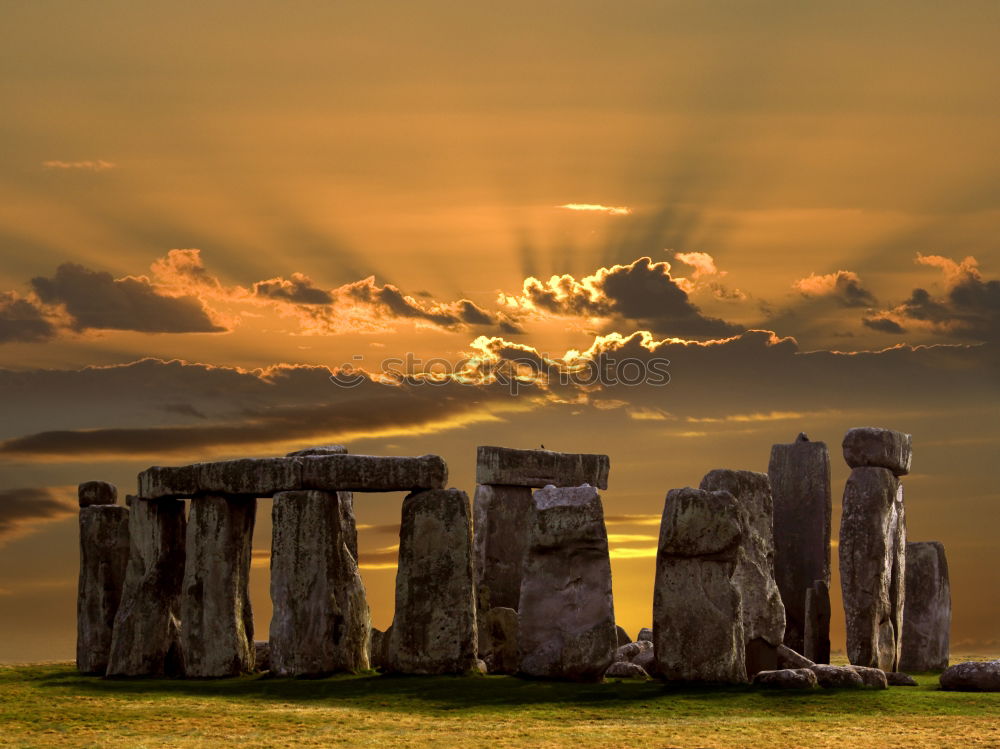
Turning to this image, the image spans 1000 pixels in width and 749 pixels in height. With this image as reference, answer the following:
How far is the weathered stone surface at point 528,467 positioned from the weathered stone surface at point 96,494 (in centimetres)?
607

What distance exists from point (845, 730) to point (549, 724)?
316cm

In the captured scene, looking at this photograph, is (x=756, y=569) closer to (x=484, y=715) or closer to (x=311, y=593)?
(x=484, y=715)

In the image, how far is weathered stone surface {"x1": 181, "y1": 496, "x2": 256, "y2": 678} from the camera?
23.2 metres

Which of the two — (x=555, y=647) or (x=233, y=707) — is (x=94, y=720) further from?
(x=555, y=647)

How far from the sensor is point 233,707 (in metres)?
19.4

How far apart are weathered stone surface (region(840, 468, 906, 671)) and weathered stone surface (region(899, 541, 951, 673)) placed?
1.25 m

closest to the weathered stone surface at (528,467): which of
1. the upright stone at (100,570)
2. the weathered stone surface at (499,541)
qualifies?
the weathered stone surface at (499,541)

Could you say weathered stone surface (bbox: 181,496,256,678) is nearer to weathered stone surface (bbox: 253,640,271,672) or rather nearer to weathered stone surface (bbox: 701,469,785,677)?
weathered stone surface (bbox: 253,640,271,672)

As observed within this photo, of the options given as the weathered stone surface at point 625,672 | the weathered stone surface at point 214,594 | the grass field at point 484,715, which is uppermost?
the weathered stone surface at point 214,594

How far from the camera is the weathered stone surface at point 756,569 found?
21941mm

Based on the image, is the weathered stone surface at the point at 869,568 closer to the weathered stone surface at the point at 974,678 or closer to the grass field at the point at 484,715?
the weathered stone surface at the point at 974,678

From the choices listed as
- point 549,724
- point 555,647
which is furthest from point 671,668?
point 549,724

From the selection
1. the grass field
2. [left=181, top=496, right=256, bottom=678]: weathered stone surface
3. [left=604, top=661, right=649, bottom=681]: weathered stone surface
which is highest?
[left=181, top=496, right=256, bottom=678]: weathered stone surface

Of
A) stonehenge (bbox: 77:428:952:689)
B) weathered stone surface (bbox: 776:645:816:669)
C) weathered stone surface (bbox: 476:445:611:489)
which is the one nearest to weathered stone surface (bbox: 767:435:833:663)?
stonehenge (bbox: 77:428:952:689)
